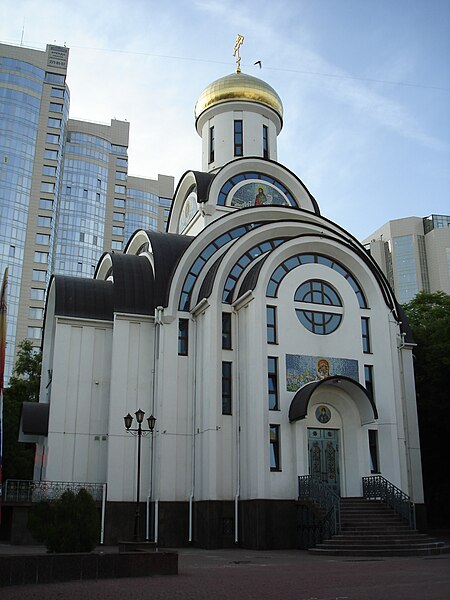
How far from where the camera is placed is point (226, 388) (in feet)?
67.5

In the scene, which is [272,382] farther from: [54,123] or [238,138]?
[54,123]

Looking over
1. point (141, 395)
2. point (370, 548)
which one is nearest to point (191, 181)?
point (141, 395)

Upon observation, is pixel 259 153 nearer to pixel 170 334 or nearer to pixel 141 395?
pixel 170 334

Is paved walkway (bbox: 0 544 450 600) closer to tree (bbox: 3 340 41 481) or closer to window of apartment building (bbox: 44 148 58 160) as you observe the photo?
tree (bbox: 3 340 41 481)

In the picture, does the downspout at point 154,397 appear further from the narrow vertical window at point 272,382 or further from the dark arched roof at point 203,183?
the dark arched roof at point 203,183

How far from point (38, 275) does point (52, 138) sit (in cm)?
1297

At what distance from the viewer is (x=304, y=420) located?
1977 centimetres

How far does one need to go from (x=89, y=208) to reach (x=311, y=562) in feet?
185

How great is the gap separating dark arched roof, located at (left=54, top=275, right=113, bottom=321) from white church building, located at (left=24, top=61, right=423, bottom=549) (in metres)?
0.05

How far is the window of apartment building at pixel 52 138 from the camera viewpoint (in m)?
59.3

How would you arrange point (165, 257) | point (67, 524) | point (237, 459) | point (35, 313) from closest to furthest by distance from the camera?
point (67, 524) < point (237, 459) < point (165, 257) < point (35, 313)

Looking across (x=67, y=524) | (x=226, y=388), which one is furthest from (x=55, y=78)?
(x=67, y=524)

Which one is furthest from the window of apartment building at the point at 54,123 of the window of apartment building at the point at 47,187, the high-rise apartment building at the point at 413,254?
the high-rise apartment building at the point at 413,254

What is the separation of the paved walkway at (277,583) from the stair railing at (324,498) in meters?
2.93
